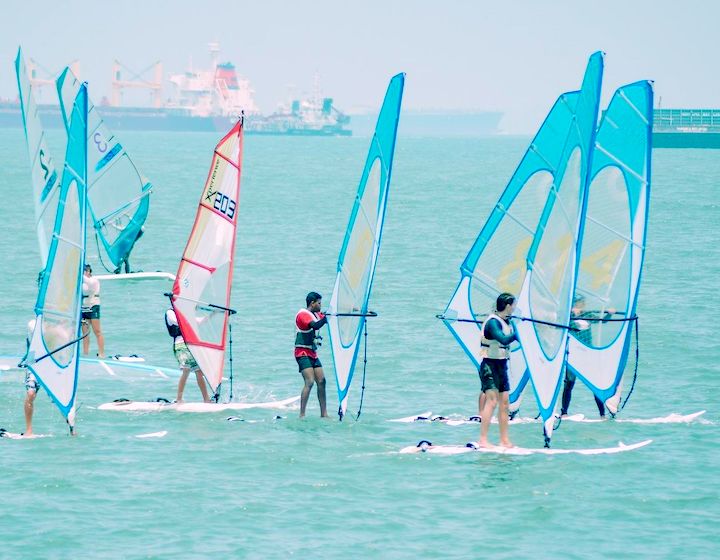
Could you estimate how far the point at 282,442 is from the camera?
17.5m

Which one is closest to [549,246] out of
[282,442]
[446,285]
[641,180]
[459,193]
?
[641,180]

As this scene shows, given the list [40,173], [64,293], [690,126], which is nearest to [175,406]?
[64,293]

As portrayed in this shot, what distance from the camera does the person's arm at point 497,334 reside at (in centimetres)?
1588

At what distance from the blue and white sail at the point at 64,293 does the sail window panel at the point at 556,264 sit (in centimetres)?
540

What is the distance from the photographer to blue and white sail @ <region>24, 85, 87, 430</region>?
16500 millimetres

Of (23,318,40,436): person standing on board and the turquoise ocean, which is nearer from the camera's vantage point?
the turquoise ocean

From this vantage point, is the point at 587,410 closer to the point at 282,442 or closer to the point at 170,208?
the point at 282,442

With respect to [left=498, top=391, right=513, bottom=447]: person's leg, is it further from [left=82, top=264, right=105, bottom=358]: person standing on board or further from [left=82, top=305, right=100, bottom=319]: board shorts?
[left=82, top=305, right=100, bottom=319]: board shorts

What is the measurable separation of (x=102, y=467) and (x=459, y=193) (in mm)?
67993

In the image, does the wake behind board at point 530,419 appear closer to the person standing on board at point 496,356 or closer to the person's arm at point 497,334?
the person standing on board at point 496,356

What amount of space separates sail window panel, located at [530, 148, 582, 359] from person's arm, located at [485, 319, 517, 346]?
0.59 meters

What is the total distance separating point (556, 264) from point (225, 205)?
16.8 ft

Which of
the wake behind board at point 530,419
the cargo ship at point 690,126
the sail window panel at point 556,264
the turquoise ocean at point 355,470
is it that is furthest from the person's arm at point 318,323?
the cargo ship at point 690,126

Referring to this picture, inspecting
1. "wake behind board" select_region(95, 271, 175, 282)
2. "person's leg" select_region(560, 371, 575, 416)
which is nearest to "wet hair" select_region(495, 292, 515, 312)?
"person's leg" select_region(560, 371, 575, 416)
